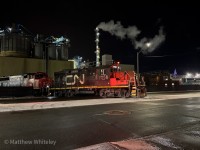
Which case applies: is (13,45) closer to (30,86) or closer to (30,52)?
(30,52)

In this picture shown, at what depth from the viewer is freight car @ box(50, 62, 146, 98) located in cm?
2862

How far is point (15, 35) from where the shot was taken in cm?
6638

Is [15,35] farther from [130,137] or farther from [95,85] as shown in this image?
[130,137]

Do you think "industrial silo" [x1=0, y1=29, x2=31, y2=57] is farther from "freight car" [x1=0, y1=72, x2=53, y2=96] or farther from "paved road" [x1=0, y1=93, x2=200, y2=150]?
"paved road" [x1=0, y1=93, x2=200, y2=150]

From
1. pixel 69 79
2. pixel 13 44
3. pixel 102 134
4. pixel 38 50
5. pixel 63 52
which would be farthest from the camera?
pixel 63 52

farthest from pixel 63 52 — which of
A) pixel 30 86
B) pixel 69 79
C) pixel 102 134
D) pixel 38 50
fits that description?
pixel 102 134

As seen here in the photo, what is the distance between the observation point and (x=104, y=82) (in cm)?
3012

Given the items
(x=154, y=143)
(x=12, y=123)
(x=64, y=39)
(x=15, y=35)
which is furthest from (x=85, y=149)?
(x=64, y=39)

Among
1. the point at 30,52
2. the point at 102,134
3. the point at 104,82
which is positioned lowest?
the point at 102,134

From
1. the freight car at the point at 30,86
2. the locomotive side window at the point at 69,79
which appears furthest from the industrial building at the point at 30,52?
the locomotive side window at the point at 69,79

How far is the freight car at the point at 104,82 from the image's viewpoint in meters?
28.6

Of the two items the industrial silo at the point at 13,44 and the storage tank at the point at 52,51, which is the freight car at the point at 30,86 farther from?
the storage tank at the point at 52,51

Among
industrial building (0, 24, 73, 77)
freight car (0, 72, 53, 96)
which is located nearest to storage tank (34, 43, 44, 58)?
industrial building (0, 24, 73, 77)

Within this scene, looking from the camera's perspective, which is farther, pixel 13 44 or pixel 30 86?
pixel 13 44
